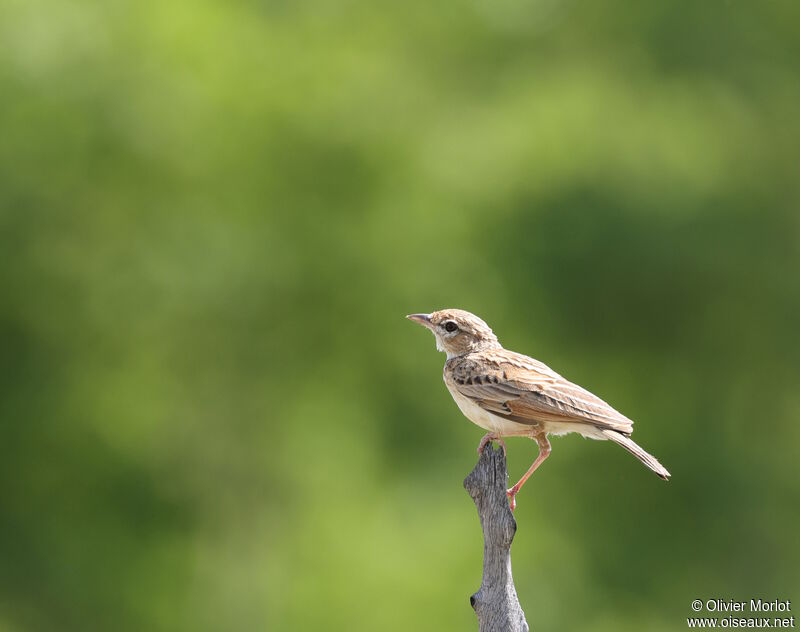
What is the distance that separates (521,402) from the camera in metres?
6.33

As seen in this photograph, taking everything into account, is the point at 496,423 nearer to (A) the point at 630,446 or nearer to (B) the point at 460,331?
(A) the point at 630,446

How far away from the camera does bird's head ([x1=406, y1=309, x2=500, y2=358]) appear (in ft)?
23.9

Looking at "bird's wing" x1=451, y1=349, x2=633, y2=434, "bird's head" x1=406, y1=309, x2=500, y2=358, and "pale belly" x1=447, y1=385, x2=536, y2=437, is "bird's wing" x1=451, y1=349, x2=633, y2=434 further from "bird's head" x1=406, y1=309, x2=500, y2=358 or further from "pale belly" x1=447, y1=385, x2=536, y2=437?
"bird's head" x1=406, y1=309, x2=500, y2=358

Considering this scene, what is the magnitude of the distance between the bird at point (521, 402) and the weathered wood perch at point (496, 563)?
0.45 feet

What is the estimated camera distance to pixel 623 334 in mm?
17203

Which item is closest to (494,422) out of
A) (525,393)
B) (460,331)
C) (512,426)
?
(512,426)

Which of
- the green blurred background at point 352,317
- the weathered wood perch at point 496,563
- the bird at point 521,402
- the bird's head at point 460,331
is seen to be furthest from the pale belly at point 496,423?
the green blurred background at point 352,317

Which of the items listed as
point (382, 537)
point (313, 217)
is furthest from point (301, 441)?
point (313, 217)

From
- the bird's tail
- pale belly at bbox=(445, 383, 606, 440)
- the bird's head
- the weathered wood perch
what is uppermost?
the bird's head

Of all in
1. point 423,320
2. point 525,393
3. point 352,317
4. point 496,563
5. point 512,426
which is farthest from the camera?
point 352,317

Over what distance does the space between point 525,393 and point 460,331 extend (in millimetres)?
1042

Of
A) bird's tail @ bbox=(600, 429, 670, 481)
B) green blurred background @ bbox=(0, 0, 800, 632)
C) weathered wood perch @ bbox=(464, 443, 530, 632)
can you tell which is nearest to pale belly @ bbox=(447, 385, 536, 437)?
bird's tail @ bbox=(600, 429, 670, 481)

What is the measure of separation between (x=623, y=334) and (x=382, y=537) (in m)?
5.40

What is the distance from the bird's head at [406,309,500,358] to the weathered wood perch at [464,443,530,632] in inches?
69.2
